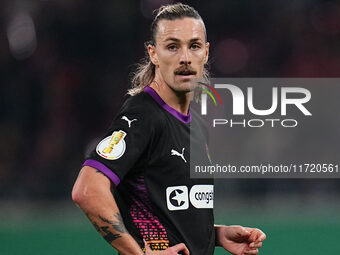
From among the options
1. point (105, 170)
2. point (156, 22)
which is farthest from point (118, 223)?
point (156, 22)

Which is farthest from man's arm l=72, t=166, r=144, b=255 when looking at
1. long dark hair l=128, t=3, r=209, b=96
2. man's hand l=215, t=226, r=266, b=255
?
man's hand l=215, t=226, r=266, b=255

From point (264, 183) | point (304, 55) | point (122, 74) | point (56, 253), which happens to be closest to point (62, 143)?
point (122, 74)

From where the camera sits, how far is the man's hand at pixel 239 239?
292 cm

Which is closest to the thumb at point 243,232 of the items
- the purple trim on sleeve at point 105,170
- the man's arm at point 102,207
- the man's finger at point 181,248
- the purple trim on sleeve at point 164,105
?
the man's finger at point 181,248

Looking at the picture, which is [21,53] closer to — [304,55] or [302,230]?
[304,55]

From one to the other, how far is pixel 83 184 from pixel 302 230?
16.2 ft

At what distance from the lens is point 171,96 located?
9.00 feet

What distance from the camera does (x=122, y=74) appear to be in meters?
10.5

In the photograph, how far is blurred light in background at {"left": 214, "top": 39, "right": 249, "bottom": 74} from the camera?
34.8 feet

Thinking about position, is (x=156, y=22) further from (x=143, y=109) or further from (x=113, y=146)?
(x=113, y=146)

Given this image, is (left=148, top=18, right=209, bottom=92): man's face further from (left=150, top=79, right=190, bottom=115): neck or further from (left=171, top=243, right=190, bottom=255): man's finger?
(left=171, top=243, right=190, bottom=255): man's finger

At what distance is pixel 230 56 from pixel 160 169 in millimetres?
8432

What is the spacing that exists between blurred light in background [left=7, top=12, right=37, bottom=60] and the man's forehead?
26.0 ft

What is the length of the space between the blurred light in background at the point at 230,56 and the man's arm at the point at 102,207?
8.34 metres
